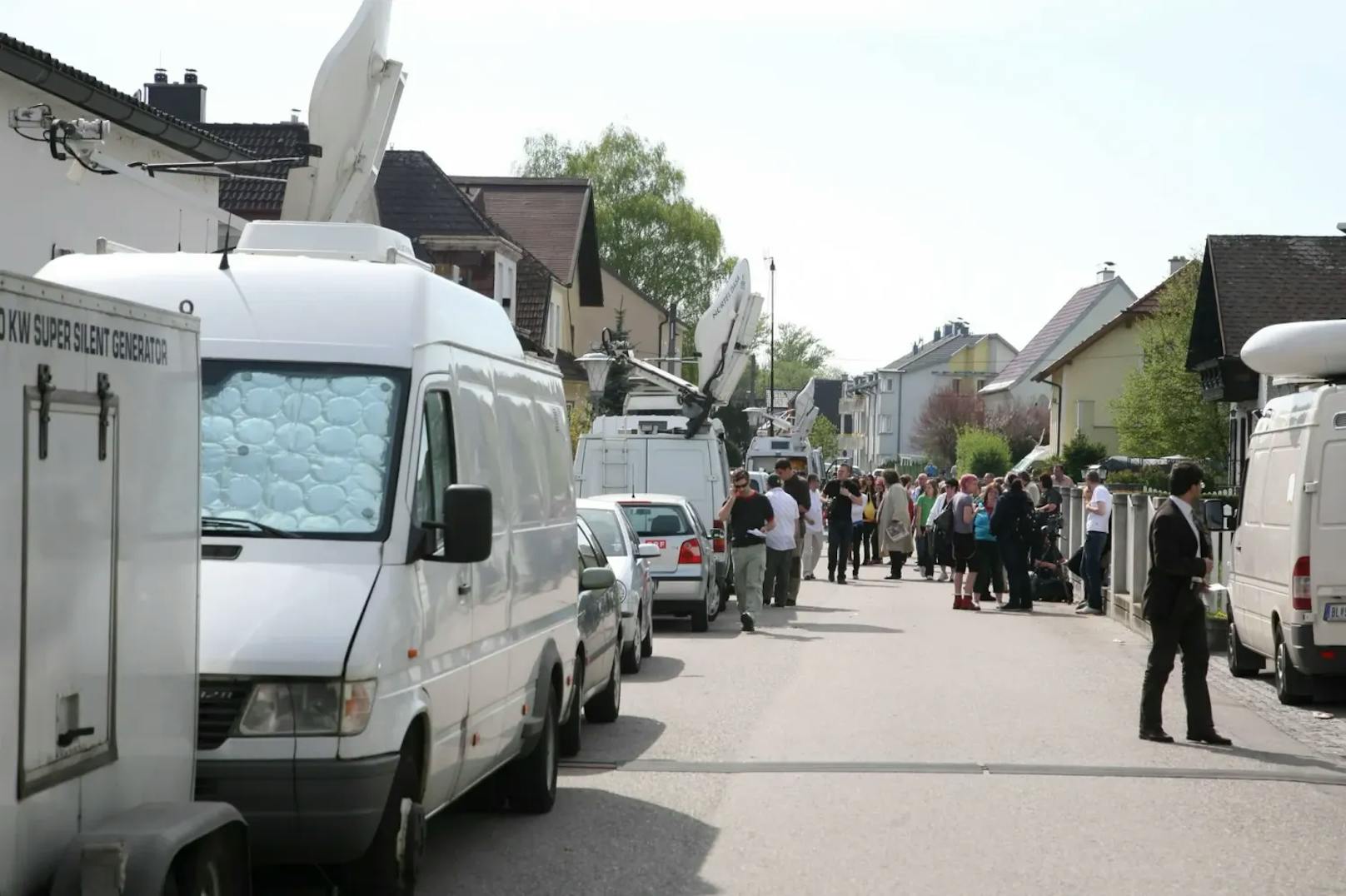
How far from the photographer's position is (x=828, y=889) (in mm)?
7910

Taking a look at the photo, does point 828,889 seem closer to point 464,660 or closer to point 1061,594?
point 464,660

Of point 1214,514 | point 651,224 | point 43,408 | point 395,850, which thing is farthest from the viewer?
point 651,224

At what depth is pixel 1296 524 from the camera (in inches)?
556

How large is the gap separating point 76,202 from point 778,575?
10344mm

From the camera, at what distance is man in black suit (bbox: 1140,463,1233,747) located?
495 inches

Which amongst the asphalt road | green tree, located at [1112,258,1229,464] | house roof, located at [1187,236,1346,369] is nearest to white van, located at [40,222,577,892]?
the asphalt road

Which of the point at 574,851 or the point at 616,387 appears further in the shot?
the point at 616,387

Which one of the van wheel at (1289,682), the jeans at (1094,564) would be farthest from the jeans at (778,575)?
the van wheel at (1289,682)

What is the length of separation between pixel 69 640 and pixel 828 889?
3.87 metres

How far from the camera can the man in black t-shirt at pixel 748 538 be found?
2233cm

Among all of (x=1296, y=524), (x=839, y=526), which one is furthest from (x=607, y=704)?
(x=839, y=526)

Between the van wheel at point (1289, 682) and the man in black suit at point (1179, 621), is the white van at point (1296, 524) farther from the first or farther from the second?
the man in black suit at point (1179, 621)

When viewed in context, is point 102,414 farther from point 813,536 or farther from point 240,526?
point 813,536

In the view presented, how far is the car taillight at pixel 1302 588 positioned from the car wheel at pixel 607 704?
4.97 meters
